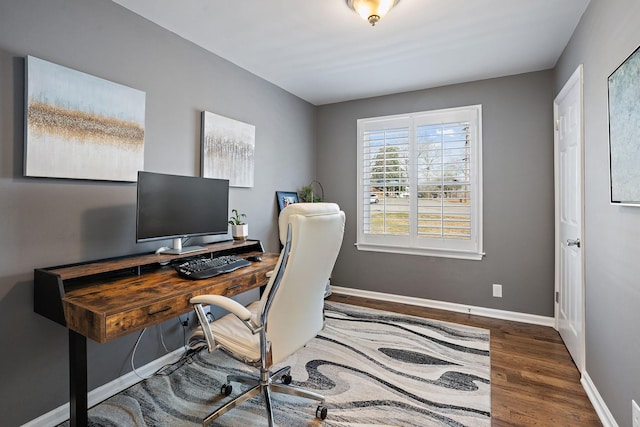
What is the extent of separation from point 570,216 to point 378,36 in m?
2.10

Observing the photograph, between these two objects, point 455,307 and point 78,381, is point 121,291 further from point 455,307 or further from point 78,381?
point 455,307

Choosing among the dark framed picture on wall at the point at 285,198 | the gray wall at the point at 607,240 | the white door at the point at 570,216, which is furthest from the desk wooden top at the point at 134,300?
the white door at the point at 570,216

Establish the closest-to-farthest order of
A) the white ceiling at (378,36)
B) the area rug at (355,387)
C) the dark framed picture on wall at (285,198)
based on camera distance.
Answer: the area rug at (355,387)
the white ceiling at (378,36)
the dark framed picture on wall at (285,198)

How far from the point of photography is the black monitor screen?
192cm

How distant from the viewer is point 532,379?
2.16m

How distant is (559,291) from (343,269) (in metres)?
2.27

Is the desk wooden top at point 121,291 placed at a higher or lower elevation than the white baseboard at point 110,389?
higher

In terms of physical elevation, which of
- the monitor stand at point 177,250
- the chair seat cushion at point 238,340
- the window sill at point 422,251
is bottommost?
the chair seat cushion at point 238,340

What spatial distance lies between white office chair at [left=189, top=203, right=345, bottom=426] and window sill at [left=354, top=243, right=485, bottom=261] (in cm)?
221

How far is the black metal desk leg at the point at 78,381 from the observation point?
142 cm

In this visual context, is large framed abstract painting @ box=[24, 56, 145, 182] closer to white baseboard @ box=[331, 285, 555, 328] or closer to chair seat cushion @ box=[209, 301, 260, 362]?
chair seat cushion @ box=[209, 301, 260, 362]

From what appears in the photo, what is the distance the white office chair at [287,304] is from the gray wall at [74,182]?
2.72ft

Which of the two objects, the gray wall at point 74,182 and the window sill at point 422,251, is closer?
the gray wall at point 74,182

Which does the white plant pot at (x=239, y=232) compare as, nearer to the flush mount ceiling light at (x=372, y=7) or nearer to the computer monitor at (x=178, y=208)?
the computer monitor at (x=178, y=208)
